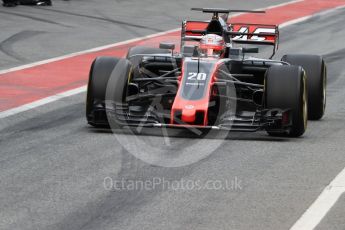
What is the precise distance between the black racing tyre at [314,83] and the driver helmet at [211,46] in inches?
43.8

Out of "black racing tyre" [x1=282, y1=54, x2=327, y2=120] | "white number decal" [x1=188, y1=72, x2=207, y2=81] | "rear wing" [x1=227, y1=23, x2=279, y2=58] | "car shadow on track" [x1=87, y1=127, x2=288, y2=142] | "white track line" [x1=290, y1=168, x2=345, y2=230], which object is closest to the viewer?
"white track line" [x1=290, y1=168, x2=345, y2=230]

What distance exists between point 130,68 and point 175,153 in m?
2.14

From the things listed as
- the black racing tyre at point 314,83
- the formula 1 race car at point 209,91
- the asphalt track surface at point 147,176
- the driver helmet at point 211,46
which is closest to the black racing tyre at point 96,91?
the formula 1 race car at point 209,91

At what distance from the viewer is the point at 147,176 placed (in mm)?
10992

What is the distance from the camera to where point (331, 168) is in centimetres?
1153

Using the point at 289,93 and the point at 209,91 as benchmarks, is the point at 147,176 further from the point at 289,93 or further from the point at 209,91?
the point at 289,93

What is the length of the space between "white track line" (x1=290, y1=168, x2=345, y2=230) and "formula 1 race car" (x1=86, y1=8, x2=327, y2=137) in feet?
7.05

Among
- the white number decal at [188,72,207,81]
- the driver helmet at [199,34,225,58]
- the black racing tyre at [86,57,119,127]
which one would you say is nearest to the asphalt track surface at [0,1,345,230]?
the black racing tyre at [86,57,119,127]

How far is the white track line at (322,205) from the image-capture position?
909cm

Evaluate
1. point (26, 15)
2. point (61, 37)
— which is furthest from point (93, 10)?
point (61, 37)

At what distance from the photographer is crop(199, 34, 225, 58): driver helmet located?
14.4m

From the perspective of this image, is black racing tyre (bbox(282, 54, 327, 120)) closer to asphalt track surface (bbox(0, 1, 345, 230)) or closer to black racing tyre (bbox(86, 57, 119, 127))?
asphalt track surface (bbox(0, 1, 345, 230))

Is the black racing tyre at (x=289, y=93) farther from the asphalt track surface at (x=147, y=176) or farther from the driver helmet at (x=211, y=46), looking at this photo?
the driver helmet at (x=211, y=46)

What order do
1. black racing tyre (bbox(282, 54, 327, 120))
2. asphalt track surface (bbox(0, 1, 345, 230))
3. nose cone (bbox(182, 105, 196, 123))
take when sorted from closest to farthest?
asphalt track surface (bbox(0, 1, 345, 230)) < nose cone (bbox(182, 105, 196, 123)) < black racing tyre (bbox(282, 54, 327, 120))
